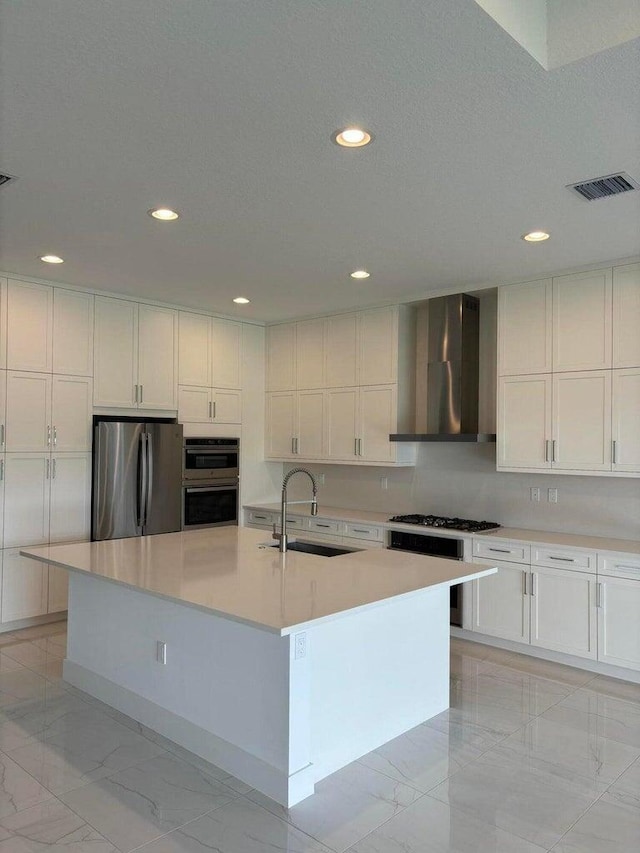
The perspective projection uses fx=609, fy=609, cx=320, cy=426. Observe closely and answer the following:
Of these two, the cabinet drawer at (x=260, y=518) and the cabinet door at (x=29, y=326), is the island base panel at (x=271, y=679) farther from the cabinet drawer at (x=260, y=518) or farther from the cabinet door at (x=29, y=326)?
the cabinet drawer at (x=260, y=518)

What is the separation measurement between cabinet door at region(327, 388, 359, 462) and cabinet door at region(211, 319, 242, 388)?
1.01m

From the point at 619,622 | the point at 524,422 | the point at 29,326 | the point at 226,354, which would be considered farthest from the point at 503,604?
the point at 29,326

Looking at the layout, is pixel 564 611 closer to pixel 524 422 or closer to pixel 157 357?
pixel 524 422

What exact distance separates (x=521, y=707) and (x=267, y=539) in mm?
1786

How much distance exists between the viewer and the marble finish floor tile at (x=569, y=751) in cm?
278

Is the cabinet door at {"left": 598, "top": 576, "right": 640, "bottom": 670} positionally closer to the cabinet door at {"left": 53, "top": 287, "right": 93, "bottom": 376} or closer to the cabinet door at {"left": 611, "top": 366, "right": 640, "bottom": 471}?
the cabinet door at {"left": 611, "top": 366, "right": 640, "bottom": 471}

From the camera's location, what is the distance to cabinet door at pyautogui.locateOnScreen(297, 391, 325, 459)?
584 centimetres

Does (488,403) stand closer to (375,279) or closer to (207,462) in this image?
(375,279)

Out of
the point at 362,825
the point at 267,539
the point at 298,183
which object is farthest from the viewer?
the point at 267,539

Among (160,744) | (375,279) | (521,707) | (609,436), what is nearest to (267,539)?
(160,744)

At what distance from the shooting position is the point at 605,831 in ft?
7.61

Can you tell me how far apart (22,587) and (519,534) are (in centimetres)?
376

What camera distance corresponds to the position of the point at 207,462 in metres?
5.77

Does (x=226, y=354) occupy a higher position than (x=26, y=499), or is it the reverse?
(x=226, y=354)
